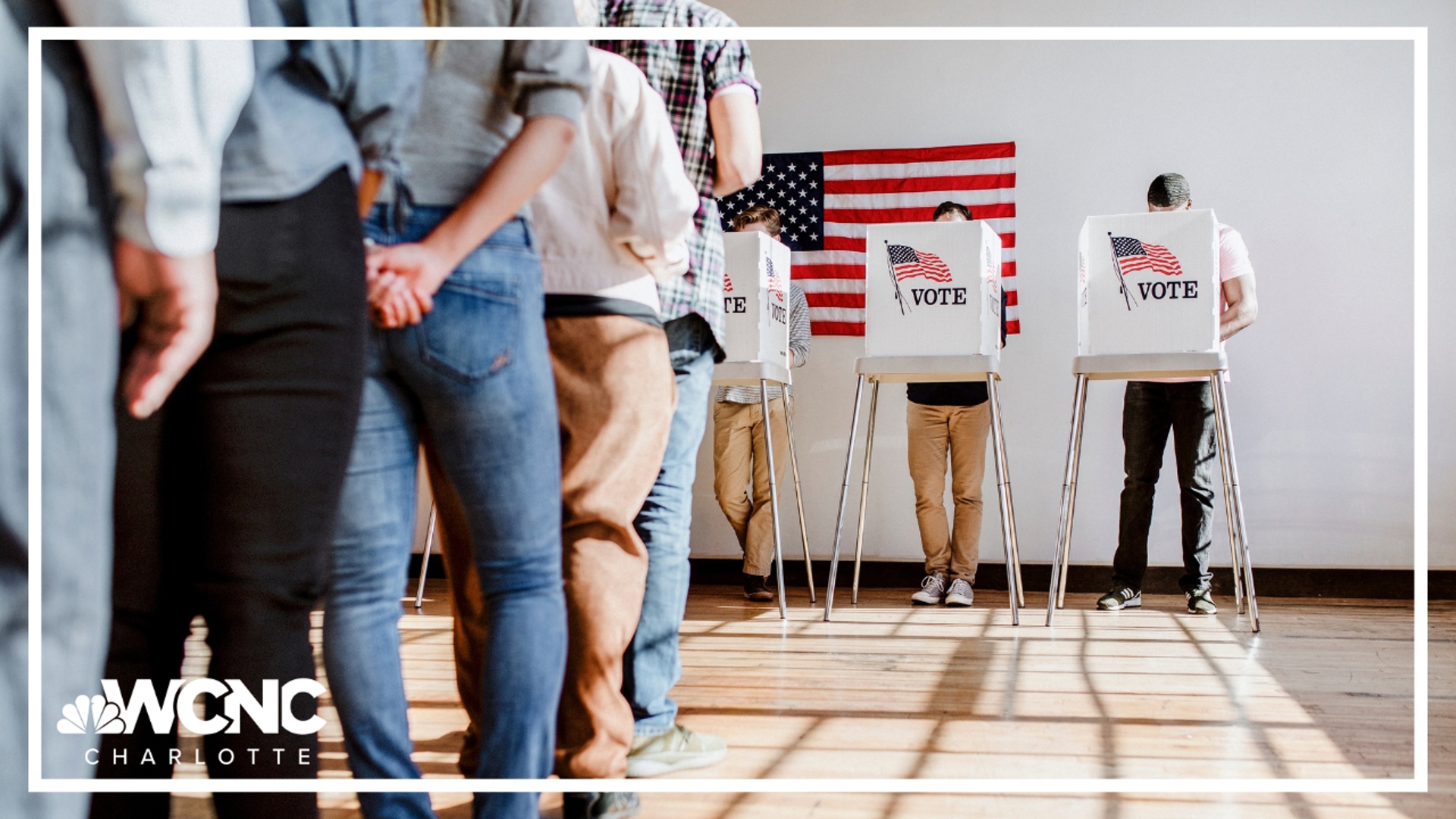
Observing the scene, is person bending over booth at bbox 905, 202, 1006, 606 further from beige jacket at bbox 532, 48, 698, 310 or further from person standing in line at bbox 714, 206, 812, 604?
beige jacket at bbox 532, 48, 698, 310

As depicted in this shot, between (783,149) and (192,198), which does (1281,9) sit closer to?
(783,149)

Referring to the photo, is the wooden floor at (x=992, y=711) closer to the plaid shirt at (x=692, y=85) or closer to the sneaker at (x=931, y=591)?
the sneaker at (x=931, y=591)

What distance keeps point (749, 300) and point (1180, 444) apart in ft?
2.85

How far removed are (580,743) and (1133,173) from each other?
1.72 meters

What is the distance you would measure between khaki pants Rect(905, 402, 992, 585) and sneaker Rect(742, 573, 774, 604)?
0.29 metres

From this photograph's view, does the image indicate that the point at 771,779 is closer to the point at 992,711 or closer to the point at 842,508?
the point at 992,711

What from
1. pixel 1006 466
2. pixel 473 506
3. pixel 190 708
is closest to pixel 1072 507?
pixel 1006 466

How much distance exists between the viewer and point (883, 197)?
2.47m

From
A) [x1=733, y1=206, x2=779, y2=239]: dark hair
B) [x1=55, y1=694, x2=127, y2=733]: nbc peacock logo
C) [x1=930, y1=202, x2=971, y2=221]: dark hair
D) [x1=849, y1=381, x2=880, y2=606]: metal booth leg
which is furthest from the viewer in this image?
[x1=930, y1=202, x2=971, y2=221]: dark hair

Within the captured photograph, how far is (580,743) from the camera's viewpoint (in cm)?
127

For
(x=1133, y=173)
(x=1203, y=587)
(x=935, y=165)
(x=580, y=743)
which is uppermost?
(x=935, y=165)

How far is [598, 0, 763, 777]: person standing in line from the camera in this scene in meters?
1.33

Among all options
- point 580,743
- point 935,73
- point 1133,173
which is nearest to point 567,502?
point 580,743

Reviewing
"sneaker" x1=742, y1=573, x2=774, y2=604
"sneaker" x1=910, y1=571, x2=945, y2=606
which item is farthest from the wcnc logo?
"sneaker" x1=910, y1=571, x2=945, y2=606
